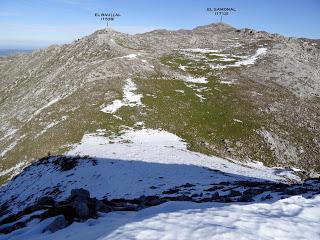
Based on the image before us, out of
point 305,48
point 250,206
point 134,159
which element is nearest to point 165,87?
point 134,159

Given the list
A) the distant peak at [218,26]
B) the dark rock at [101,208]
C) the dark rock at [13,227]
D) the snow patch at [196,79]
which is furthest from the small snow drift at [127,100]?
the distant peak at [218,26]

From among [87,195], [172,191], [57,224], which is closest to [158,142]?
[172,191]

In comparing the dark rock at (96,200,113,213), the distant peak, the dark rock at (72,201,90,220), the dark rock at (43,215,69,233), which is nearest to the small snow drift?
the dark rock at (96,200,113,213)

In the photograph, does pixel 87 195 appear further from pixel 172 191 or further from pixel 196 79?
pixel 196 79

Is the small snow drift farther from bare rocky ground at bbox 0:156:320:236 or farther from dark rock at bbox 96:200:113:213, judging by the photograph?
dark rock at bbox 96:200:113:213

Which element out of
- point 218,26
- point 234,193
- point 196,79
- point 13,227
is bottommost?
point 13,227

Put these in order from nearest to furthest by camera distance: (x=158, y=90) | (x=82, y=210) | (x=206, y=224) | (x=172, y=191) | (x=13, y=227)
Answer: (x=206, y=224) < (x=82, y=210) < (x=13, y=227) < (x=172, y=191) < (x=158, y=90)
